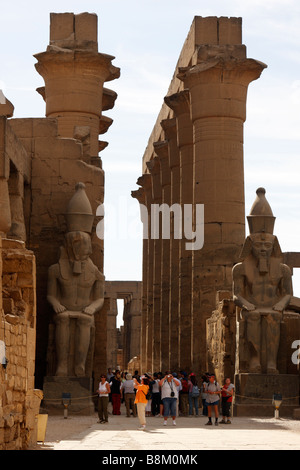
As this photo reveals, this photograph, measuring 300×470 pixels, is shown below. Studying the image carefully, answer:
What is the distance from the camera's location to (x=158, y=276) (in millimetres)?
36125

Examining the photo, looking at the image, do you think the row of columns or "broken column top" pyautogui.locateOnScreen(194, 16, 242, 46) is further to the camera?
"broken column top" pyautogui.locateOnScreen(194, 16, 242, 46)

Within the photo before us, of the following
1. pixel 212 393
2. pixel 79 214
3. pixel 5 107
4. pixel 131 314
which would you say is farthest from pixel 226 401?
pixel 131 314

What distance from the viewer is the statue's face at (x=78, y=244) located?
19.5 meters

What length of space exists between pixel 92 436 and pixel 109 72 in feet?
47.6

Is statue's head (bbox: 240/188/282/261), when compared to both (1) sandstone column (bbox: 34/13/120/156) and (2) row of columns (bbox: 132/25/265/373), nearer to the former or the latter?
(2) row of columns (bbox: 132/25/265/373)

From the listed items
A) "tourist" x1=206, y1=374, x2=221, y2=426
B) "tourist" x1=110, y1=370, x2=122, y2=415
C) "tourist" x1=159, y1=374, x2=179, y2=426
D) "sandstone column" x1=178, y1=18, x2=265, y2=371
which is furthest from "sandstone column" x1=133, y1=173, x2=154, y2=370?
"tourist" x1=159, y1=374, x2=179, y2=426

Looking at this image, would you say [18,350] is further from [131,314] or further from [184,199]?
[131,314]

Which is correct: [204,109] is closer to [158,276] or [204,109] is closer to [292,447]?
[158,276]

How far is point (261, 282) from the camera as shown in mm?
19391

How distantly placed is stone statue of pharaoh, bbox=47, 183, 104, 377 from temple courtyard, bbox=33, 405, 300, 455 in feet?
4.47

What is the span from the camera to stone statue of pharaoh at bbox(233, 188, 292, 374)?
62.5ft

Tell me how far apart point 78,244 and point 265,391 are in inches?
174

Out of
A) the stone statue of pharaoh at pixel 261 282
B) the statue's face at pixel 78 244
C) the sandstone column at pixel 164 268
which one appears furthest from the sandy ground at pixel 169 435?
the sandstone column at pixel 164 268

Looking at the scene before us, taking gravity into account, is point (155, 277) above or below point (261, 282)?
above
